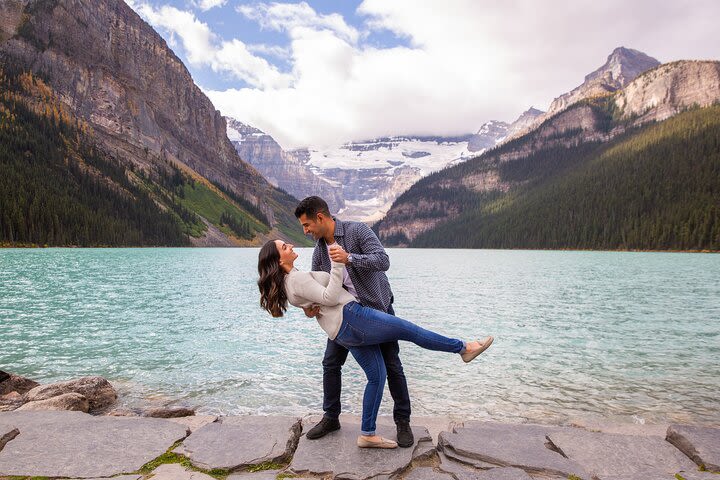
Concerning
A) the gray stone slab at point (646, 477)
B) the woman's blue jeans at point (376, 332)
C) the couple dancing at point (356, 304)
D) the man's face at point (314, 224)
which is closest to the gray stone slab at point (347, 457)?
the couple dancing at point (356, 304)

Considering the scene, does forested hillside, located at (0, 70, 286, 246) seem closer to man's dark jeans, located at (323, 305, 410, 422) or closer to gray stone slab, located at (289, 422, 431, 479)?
man's dark jeans, located at (323, 305, 410, 422)

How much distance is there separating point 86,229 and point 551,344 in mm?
146818

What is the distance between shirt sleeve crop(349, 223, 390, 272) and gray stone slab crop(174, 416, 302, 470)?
2.71 meters

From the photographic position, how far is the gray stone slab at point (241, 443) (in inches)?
224

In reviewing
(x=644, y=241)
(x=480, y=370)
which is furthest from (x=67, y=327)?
(x=644, y=241)

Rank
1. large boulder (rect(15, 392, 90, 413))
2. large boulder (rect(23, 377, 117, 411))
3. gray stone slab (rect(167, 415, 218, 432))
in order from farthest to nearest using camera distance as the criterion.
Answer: large boulder (rect(23, 377, 117, 411)) → large boulder (rect(15, 392, 90, 413)) → gray stone slab (rect(167, 415, 218, 432))

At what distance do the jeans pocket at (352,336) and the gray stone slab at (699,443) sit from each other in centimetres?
449

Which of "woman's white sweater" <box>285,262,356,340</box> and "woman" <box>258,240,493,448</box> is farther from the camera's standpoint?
"woman" <box>258,240,493,448</box>

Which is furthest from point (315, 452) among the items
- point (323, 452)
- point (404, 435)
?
point (404, 435)

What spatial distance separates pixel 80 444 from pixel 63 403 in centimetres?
365

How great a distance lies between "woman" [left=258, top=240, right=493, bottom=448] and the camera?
6.05 m

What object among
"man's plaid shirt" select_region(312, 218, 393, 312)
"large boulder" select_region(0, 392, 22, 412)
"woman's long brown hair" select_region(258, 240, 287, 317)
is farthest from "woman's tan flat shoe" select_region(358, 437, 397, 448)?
"large boulder" select_region(0, 392, 22, 412)

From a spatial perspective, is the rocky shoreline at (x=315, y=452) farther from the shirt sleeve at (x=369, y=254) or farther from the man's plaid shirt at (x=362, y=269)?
the shirt sleeve at (x=369, y=254)

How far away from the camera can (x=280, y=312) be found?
656 cm
